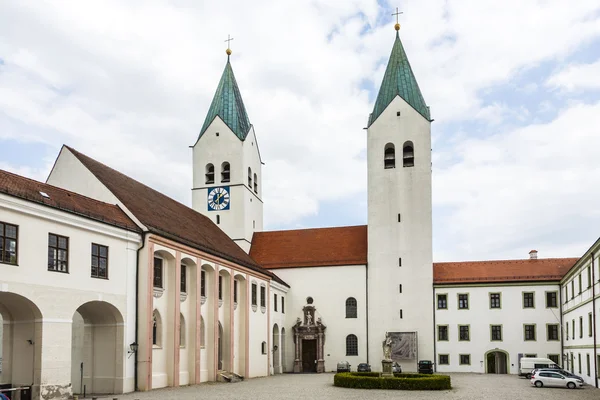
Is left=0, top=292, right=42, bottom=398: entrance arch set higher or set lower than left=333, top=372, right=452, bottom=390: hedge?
higher

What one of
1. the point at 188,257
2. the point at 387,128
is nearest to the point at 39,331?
the point at 188,257

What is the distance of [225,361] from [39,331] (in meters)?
→ 18.2

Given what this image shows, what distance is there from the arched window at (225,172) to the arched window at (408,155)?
14.9 metres

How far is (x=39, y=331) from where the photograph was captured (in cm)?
2441

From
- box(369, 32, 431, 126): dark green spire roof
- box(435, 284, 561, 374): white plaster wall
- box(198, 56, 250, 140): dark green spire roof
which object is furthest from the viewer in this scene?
box(198, 56, 250, 140): dark green spire roof

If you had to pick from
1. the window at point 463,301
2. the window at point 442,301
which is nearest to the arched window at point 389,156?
the window at point 442,301

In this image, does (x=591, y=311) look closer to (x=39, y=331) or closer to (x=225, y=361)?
(x=225, y=361)

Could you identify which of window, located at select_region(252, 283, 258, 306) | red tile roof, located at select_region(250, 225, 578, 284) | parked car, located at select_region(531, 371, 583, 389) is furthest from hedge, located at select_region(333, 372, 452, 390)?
red tile roof, located at select_region(250, 225, 578, 284)

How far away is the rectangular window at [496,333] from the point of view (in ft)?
165

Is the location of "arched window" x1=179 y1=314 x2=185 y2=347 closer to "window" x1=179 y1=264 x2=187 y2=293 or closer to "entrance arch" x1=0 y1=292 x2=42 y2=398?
"window" x1=179 y1=264 x2=187 y2=293

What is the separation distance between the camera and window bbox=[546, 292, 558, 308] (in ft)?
164

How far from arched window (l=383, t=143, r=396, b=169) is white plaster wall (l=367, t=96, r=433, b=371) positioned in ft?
1.00

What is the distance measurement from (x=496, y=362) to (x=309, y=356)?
47.9 ft

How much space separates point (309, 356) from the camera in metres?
53.3
